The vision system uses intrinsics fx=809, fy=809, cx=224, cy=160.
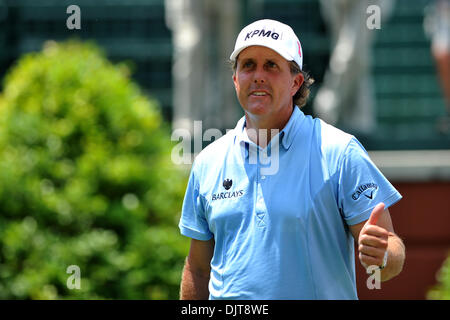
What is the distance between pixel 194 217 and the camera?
3.08 m

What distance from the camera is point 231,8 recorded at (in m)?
8.39

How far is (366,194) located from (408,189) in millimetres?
3660

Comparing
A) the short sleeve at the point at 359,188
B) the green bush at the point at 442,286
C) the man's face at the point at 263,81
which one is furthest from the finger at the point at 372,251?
the green bush at the point at 442,286

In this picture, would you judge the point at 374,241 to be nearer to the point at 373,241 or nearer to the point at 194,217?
the point at 373,241

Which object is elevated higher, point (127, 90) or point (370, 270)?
point (127, 90)

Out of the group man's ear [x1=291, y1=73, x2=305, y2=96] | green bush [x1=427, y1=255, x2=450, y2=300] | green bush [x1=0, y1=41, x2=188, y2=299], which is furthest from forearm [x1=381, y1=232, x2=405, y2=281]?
green bush [x1=0, y1=41, x2=188, y2=299]

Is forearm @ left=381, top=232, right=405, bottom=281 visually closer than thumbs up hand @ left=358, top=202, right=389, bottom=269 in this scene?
No

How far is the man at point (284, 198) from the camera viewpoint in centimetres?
272

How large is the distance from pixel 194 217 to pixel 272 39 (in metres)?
0.74

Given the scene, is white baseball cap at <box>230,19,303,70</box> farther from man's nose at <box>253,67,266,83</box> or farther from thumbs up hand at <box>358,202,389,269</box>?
thumbs up hand at <box>358,202,389,269</box>

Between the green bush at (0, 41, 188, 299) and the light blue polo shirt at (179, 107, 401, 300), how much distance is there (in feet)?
7.23

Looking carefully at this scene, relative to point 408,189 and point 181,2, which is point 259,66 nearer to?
point 408,189

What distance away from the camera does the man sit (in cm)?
272
